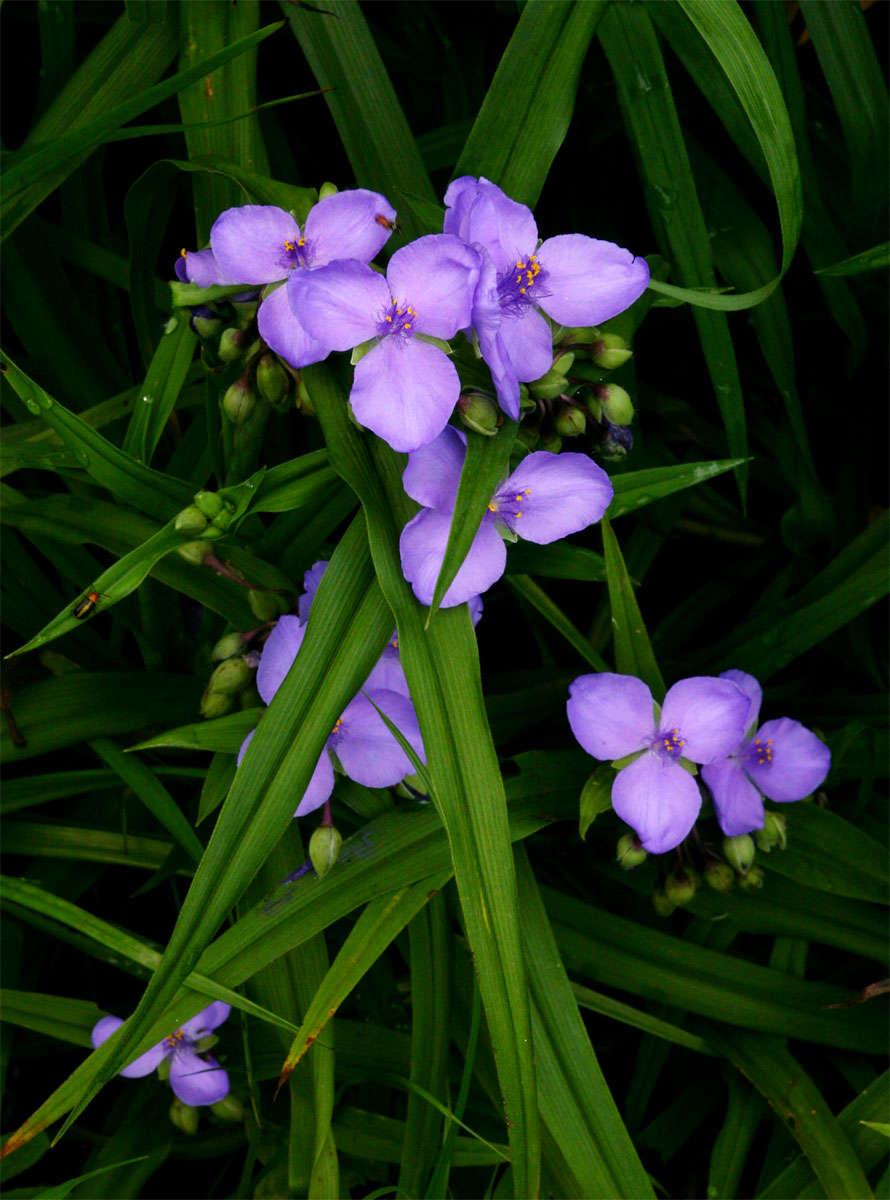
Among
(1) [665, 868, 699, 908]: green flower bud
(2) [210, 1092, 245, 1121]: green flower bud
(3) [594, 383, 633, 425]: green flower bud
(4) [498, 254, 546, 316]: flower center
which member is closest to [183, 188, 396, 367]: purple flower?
(4) [498, 254, 546, 316]: flower center

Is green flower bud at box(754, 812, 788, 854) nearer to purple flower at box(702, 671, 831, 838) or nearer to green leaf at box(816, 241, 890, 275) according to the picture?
purple flower at box(702, 671, 831, 838)

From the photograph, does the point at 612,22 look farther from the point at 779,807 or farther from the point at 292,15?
the point at 779,807

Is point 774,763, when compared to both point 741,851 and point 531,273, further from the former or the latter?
point 531,273

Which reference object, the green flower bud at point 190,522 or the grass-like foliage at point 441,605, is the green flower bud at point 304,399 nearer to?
the grass-like foliage at point 441,605

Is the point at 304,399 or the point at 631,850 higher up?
the point at 304,399

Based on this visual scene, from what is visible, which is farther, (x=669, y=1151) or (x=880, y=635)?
(x=880, y=635)

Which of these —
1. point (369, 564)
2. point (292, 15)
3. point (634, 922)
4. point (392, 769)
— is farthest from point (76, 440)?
point (634, 922)

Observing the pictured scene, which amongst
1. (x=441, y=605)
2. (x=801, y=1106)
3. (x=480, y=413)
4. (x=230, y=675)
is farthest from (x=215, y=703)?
(x=801, y=1106)
